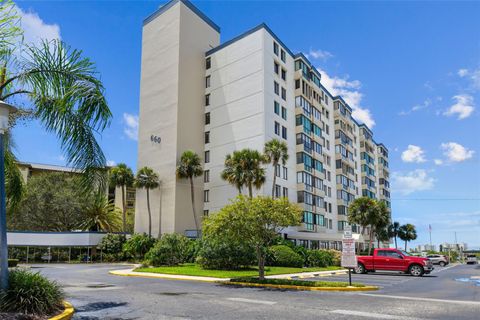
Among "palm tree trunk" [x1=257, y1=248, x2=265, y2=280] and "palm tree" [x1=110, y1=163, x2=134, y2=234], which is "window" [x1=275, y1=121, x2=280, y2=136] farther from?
"palm tree trunk" [x1=257, y1=248, x2=265, y2=280]

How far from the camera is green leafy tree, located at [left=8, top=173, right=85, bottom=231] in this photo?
6250cm

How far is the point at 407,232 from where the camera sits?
92.2 metres

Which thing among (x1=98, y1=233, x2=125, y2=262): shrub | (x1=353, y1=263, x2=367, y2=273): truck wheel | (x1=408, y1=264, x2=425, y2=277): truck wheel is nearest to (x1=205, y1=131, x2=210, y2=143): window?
(x1=98, y1=233, x2=125, y2=262): shrub

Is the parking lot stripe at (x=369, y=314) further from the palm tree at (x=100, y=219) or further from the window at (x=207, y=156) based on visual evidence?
the palm tree at (x=100, y=219)

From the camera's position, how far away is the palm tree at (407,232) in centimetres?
9200

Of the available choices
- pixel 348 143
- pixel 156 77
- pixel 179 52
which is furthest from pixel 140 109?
pixel 348 143

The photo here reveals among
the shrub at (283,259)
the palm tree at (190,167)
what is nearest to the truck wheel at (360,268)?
the shrub at (283,259)

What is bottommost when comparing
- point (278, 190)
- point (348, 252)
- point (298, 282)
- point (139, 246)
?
point (298, 282)

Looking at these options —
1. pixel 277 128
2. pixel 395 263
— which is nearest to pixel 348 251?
pixel 395 263

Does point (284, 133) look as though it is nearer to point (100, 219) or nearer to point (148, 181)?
point (148, 181)

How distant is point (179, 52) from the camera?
2083 inches

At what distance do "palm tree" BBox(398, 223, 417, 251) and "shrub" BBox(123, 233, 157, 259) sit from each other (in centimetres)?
6412

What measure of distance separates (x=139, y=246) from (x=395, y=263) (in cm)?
2783

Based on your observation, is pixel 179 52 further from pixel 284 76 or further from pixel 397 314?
pixel 397 314
